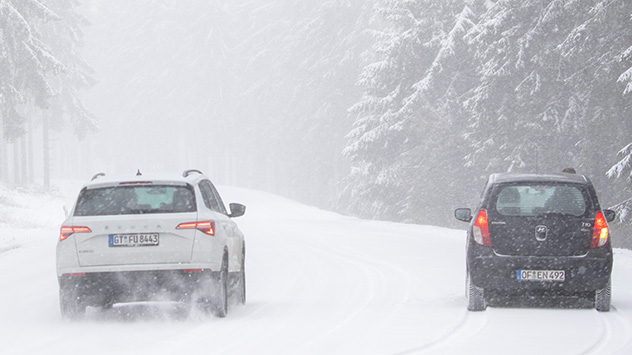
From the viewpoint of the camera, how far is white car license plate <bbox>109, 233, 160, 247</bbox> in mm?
9930

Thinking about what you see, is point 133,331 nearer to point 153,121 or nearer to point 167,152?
point 153,121

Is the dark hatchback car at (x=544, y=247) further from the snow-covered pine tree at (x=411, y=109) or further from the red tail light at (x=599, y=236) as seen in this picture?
the snow-covered pine tree at (x=411, y=109)

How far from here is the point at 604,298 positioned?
1067 cm

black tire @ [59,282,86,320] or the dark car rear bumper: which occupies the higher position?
the dark car rear bumper

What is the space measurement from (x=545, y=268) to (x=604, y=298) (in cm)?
82

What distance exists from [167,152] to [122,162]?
7.25 metres

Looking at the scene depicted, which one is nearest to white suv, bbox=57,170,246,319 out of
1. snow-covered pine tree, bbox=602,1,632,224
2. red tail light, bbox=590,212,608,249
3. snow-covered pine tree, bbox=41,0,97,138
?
red tail light, bbox=590,212,608,249

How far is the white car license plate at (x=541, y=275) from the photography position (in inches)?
417

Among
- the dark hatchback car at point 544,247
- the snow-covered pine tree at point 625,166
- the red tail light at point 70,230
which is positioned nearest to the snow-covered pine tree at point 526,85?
the snow-covered pine tree at point 625,166

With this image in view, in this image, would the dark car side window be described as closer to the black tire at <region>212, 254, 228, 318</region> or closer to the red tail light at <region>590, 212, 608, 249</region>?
the black tire at <region>212, 254, 228, 318</region>

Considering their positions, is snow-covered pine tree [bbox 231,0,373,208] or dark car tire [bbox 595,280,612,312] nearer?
dark car tire [bbox 595,280,612,312]

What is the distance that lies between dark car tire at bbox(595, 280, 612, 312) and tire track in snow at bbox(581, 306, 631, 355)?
0.09 metres

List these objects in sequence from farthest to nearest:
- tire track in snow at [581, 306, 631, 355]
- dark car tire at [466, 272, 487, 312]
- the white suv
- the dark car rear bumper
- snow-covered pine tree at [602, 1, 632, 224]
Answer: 1. snow-covered pine tree at [602, 1, 632, 224]
2. dark car tire at [466, 272, 487, 312]
3. the dark car rear bumper
4. the white suv
5. tire track in snow at [581, 306, 631, 355]

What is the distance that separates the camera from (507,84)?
3153cm
